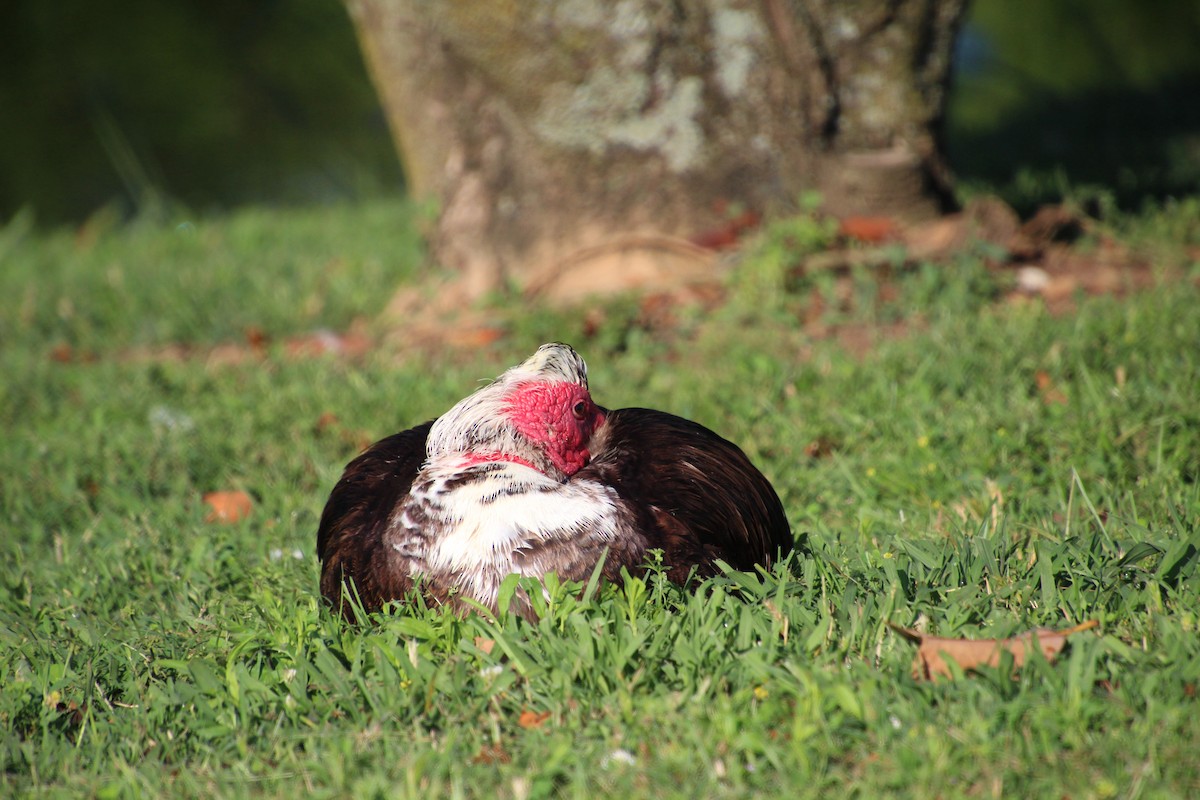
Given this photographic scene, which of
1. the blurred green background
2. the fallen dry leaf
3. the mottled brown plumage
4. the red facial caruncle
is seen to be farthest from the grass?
the blurred green background

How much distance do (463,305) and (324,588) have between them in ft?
9.65

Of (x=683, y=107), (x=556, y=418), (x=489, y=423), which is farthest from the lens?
(x=683, y=107)

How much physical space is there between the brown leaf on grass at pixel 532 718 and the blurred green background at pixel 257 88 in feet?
25.9

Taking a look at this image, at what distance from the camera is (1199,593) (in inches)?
99.2

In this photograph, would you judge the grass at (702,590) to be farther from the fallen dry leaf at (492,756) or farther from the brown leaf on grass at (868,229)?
the brown leaf on grass at (868,229)

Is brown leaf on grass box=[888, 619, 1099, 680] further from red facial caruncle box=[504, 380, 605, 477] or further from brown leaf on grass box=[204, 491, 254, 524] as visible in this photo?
brown leaf on grass box=[204, 491, 254, 524]

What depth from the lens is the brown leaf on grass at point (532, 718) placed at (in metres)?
2.29

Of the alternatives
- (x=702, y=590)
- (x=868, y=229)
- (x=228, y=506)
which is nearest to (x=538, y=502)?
(x=702, y=590)

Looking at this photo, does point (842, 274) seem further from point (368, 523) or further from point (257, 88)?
point (257, 88)

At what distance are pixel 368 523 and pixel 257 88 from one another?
30.4ft

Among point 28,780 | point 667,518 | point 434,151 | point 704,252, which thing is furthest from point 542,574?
point 434,151

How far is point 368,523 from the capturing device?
2.83 meters

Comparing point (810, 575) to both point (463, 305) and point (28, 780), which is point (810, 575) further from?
point (463, 305)

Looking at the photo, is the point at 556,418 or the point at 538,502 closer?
the point at 538,502
